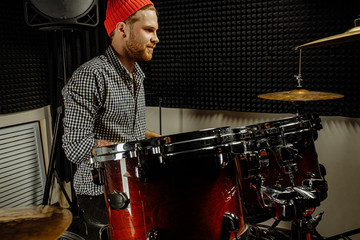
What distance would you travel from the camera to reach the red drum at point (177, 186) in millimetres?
1044

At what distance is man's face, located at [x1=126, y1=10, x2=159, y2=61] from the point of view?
159 centimetres

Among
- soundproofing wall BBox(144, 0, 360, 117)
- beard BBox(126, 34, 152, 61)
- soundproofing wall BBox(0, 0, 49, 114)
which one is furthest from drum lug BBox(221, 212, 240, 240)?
soundproofing wall BBox(0, 0, 49, 114)

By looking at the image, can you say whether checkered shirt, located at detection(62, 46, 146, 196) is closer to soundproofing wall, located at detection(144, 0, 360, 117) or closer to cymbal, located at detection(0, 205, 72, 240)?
cymbal, located at detection(0, 205, 72, 240)

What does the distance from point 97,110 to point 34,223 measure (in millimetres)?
588

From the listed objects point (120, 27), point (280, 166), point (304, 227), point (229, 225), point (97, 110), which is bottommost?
point (304, 227)

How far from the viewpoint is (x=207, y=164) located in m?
1.07

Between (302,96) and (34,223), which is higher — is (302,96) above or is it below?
above

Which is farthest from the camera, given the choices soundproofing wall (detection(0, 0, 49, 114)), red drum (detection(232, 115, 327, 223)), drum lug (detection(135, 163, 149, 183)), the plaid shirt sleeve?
soundproofing wall (detection(0, 0, 49, 114))

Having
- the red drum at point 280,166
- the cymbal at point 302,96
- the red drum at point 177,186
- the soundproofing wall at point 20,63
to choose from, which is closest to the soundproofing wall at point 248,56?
the cymbal at point 302,96

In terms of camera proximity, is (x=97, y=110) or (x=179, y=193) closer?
(x=179, y=193)

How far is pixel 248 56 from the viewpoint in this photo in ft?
8.55

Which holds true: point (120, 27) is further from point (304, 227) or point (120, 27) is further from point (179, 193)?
point (304, 227)

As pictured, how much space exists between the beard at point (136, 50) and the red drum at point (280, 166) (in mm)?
705

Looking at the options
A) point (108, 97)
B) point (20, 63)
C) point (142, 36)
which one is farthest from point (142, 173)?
point (20, 63)
